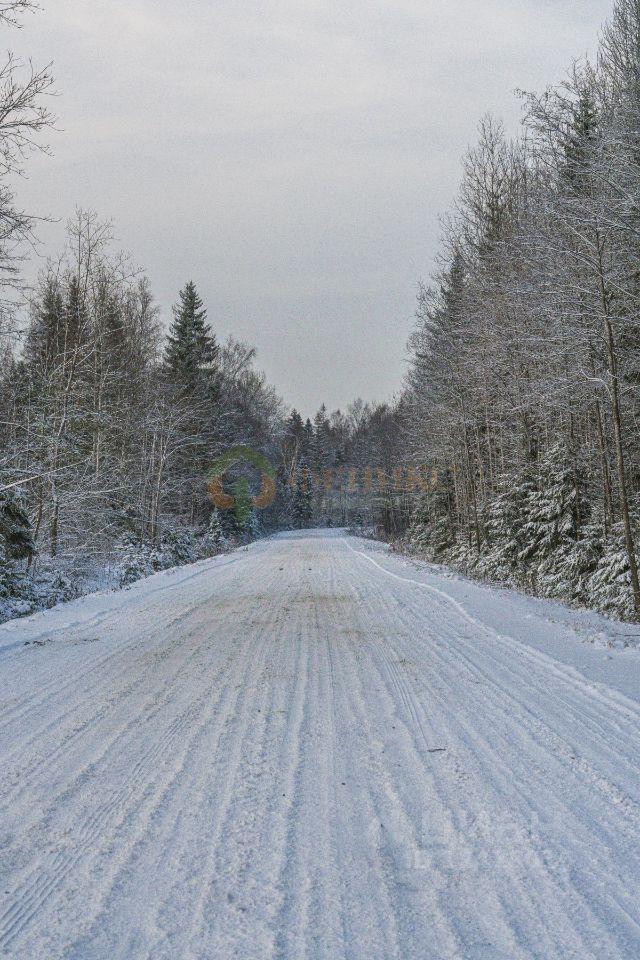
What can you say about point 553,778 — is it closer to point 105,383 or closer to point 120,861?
point 120,861

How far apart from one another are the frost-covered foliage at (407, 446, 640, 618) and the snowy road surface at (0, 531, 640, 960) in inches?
225

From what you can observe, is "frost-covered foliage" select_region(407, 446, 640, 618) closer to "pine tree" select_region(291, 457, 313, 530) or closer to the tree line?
the tree line

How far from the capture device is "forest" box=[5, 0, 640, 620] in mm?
10828

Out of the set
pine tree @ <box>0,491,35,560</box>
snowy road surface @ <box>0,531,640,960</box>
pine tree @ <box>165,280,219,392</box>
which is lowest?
snowy road surface @ <box>0,531,640,960</box>

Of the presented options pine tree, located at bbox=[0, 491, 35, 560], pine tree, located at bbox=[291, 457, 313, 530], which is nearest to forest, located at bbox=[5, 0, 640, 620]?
pine tree, located at bbox=[0, 491, 35, 560]

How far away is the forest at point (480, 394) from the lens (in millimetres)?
10828

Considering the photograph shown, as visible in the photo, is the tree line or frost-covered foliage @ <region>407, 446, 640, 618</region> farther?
frost-covered foliage @ <region>407, 446, 640, 618</region>

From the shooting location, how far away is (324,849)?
8.57 ft

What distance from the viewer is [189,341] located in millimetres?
34750

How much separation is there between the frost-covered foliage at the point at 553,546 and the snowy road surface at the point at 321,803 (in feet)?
18.8

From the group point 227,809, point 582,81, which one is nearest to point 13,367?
point 582,81

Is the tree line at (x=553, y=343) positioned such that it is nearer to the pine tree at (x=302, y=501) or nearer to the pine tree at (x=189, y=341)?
the pine tree at (x=189, y=341)

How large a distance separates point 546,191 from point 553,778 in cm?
1228

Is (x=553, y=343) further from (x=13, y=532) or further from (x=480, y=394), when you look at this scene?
(x=13, y=532)
